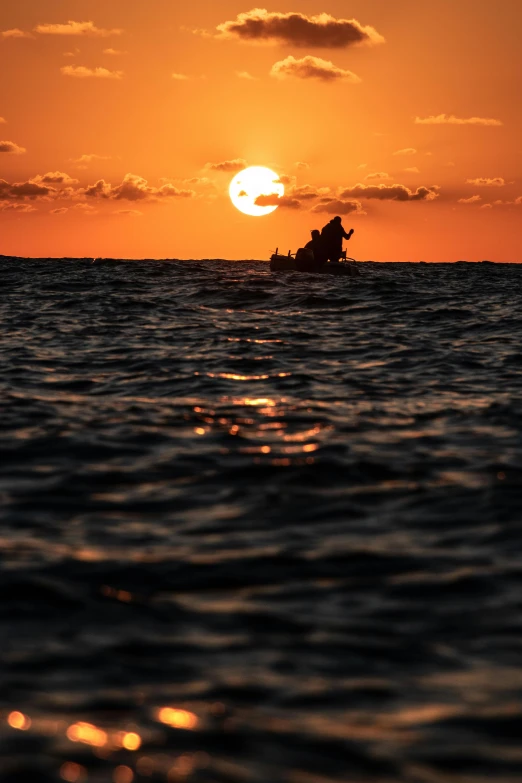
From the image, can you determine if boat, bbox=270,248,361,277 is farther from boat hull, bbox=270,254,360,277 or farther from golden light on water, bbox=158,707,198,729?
golden light on water, bbox=158,707,198,729

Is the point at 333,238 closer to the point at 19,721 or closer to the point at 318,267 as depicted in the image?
the point at 318,267

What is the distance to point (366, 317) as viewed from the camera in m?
23.4

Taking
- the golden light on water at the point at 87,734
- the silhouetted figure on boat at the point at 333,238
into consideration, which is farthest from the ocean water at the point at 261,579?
the silhouetted figure on boat at the point at 333,238

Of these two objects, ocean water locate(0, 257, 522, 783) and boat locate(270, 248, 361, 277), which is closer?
ocean water locate(0, 257, 522, 783)

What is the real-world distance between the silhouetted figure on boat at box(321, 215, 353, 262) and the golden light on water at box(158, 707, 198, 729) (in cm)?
3717

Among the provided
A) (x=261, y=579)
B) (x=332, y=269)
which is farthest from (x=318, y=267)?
(x=261, y=579)

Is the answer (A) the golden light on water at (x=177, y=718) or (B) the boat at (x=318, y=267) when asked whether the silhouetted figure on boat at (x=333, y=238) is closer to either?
(B) the boat at (x=318, y=267)

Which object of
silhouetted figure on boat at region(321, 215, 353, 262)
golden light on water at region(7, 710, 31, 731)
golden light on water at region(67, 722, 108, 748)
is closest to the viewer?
golden light on water at region(67, 722, 108, 748)

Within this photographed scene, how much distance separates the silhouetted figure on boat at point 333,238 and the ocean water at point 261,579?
28.1 metres

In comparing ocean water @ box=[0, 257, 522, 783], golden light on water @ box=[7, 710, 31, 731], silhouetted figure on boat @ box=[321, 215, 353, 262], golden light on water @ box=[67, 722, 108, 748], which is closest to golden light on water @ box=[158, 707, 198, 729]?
ocean water @ box=[0, 257, 522, 783]

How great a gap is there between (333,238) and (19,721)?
38036 mm

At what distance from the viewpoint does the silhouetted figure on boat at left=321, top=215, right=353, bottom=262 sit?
40281 millimetres

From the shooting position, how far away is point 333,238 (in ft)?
133

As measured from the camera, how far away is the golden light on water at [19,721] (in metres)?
3.84
